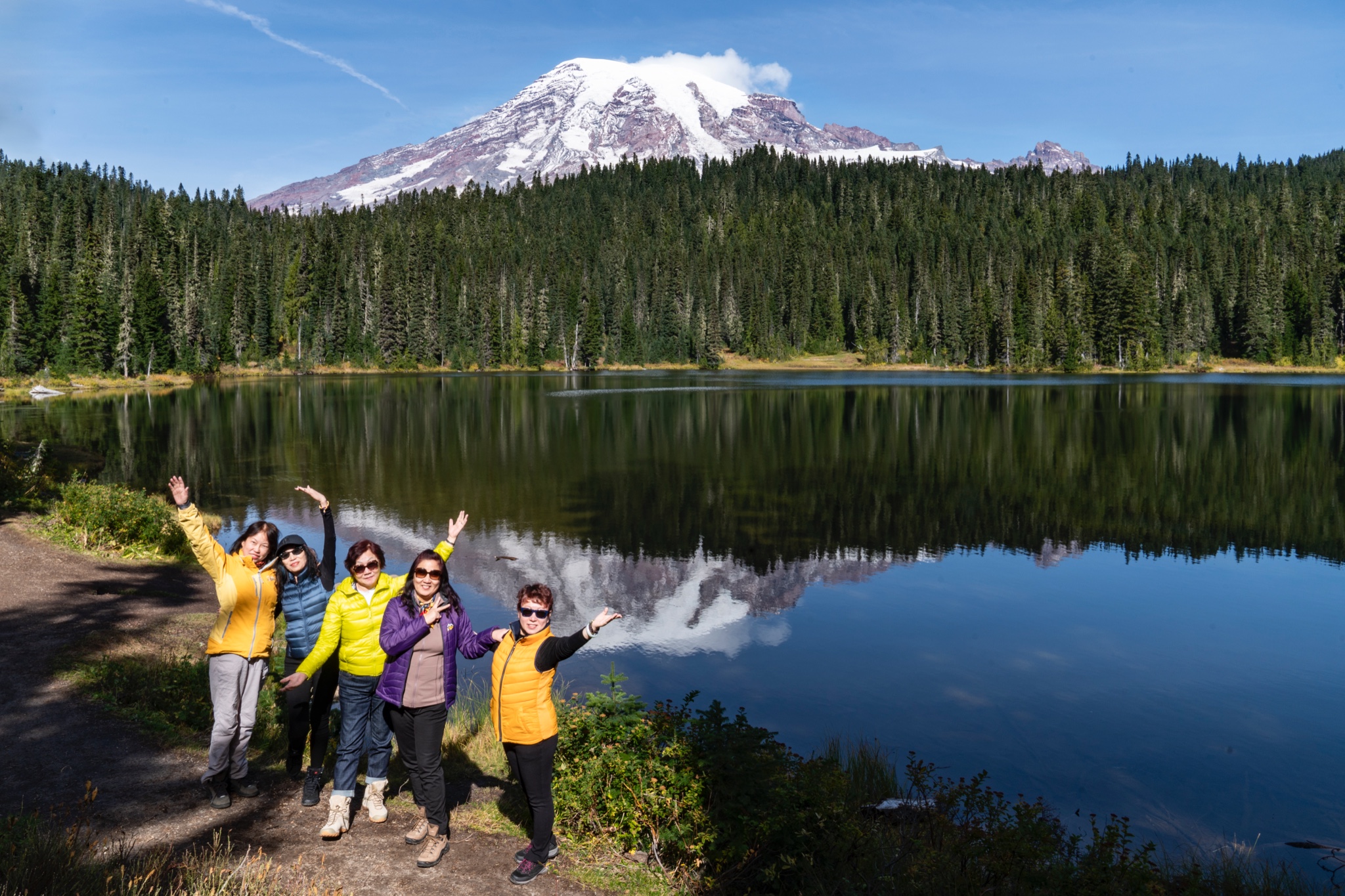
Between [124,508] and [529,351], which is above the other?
[529,351]

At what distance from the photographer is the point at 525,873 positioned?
7043mm

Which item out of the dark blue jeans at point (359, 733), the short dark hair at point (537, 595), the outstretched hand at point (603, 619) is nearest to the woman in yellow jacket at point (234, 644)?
the dark blue jeans at point (359, 733)

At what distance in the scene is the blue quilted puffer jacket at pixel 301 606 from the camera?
8320 millimetres

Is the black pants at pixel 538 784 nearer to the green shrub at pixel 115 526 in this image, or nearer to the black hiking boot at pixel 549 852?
the black hiking boot at pixel 549 852

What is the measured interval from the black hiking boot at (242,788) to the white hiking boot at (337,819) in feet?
3.31

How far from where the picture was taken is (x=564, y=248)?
16500cm

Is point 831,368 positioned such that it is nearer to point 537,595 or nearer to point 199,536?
point 199,536

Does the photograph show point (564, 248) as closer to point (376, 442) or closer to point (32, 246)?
point (32, 246)

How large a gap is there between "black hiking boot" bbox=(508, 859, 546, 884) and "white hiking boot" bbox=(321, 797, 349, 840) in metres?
1.50

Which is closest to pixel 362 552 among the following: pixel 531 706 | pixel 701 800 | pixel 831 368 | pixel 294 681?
pixel 294 681

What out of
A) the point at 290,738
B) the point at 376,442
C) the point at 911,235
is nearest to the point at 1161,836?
the point at 290,738

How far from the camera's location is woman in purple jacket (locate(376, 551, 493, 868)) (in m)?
7.21

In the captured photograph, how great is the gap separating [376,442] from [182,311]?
7868 centimetres

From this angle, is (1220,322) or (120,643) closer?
(120,643)
